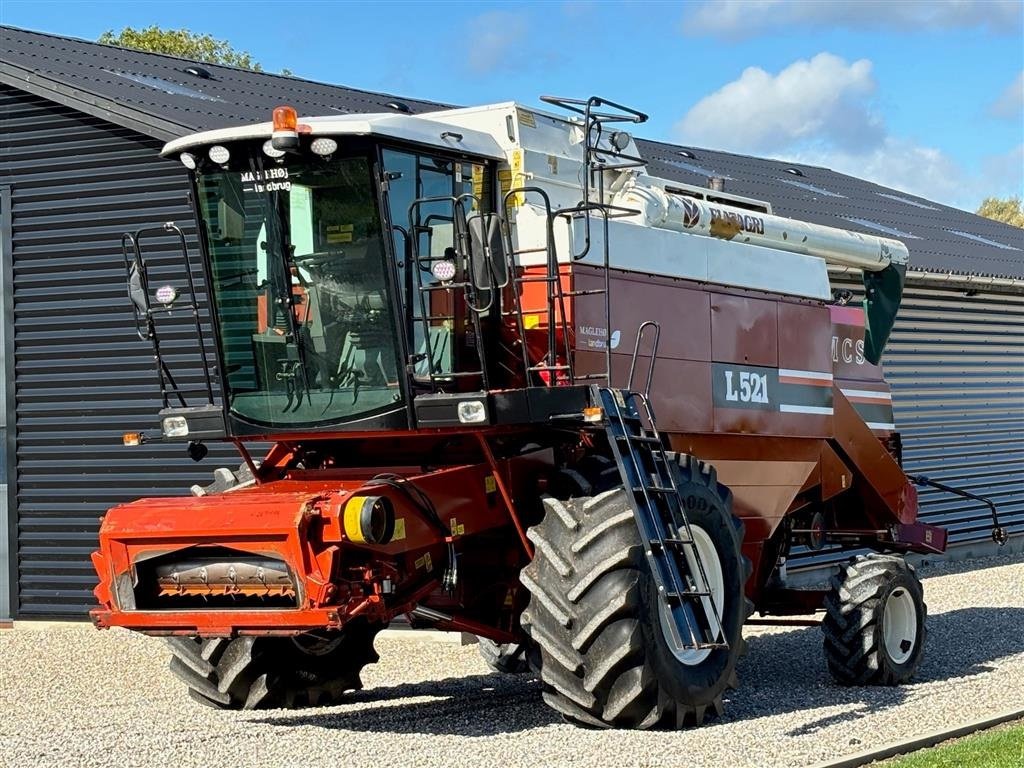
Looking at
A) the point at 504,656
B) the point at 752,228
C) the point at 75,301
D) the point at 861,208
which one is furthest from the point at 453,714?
the point at 861,208

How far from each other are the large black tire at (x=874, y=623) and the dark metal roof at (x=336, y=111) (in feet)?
24.7

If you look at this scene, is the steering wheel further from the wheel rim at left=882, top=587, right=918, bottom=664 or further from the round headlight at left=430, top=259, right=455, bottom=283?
the wheel rim at left=882, top=587, right=918, bottom=664

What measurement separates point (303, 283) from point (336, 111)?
9.43m

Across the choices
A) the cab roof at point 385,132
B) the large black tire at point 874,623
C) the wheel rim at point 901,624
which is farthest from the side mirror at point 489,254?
the wheel rim at point 901,624

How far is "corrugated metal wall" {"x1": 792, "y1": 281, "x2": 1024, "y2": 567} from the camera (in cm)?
2181

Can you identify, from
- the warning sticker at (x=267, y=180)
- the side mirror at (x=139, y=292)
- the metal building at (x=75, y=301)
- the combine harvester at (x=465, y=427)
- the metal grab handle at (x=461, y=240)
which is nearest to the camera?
the combine harvester at (x=465, y=427)

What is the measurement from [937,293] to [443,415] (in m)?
14.8

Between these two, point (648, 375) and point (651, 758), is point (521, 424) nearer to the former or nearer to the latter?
point (648, 375)

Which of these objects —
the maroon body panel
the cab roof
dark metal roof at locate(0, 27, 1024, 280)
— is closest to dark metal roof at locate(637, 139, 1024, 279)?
dark metal roof at locate(0, 27, 1024, 280)

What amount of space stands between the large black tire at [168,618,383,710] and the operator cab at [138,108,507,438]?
1488mm

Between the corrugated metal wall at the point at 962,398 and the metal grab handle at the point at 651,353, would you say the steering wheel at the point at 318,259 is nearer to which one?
the metal grab handle at the point at 651,353

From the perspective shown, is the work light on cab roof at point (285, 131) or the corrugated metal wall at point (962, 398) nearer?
the work light on cab roof at point (285, 131)

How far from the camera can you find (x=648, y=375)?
10.5 metres

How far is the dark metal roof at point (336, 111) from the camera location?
52.0 feet
